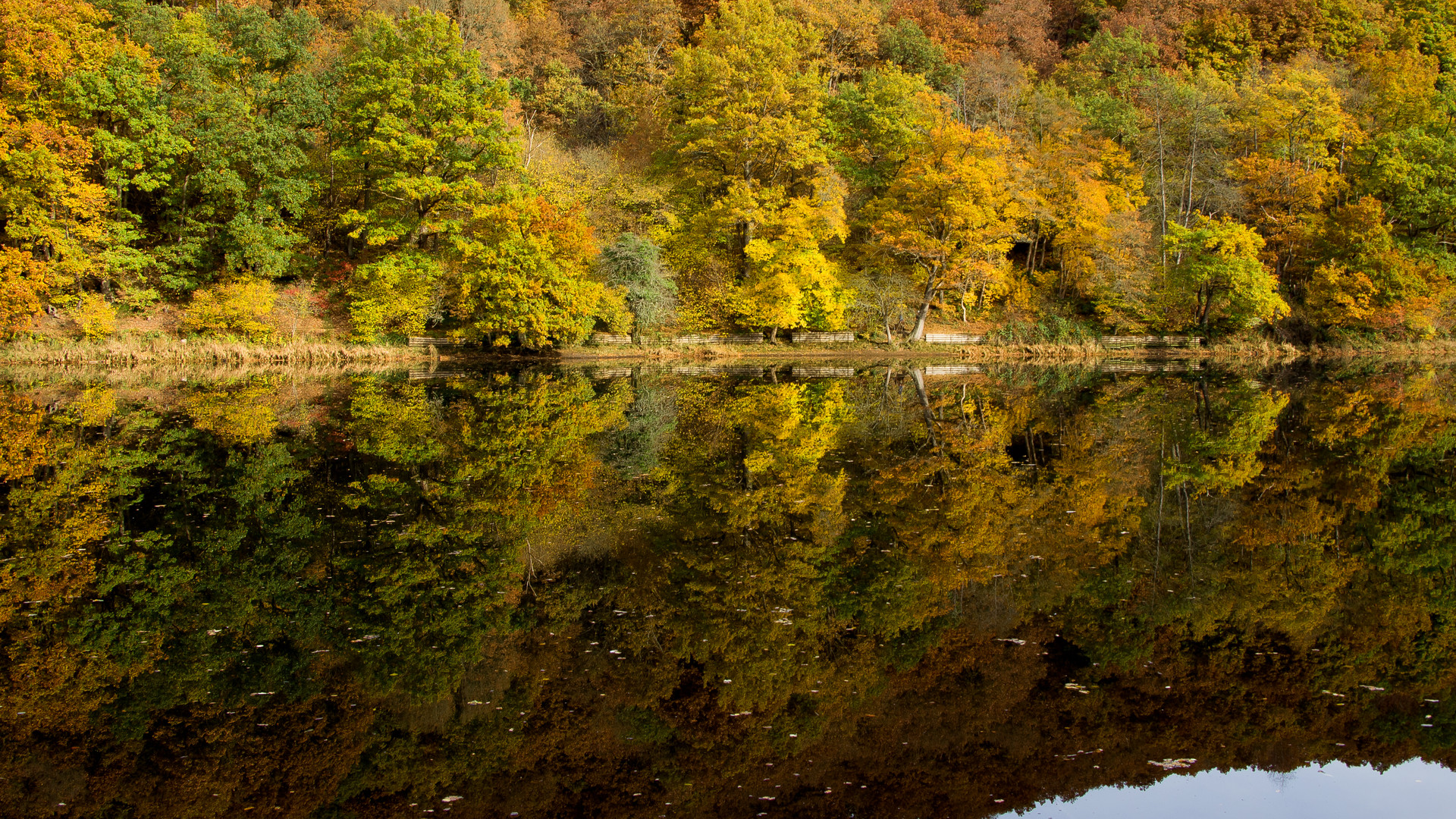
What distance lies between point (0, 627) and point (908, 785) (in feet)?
23.2

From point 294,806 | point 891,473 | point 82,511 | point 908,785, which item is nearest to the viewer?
point 294,806

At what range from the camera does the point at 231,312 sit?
33.5 metres

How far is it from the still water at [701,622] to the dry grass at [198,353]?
→ 1696 cm

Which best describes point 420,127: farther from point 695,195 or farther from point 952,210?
point 952,210

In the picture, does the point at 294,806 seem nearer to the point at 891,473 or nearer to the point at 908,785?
the point at 908,785

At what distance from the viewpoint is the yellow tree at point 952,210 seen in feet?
127

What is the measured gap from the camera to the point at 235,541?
9.99 metres

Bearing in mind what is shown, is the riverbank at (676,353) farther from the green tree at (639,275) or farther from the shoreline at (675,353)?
the green tree at (639,275)

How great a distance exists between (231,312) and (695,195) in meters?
19.4

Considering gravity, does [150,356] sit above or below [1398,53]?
below

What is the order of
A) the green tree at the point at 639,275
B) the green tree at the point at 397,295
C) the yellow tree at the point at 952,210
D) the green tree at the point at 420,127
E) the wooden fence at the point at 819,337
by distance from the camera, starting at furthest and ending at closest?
the wooden fence at the point at 819,337
the yellow tree at the point at 952,210
the green tree at the point at 639,275
the green tree at the point at 420,127
the green tree at the point at 397,295

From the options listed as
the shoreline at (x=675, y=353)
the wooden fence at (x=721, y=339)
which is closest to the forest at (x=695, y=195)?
the wooden fence at (x=721, y=339)

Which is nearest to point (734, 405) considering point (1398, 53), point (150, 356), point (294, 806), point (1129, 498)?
point (1129, 498)

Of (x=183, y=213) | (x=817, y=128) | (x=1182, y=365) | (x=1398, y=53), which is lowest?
(x=1182, y=365)
